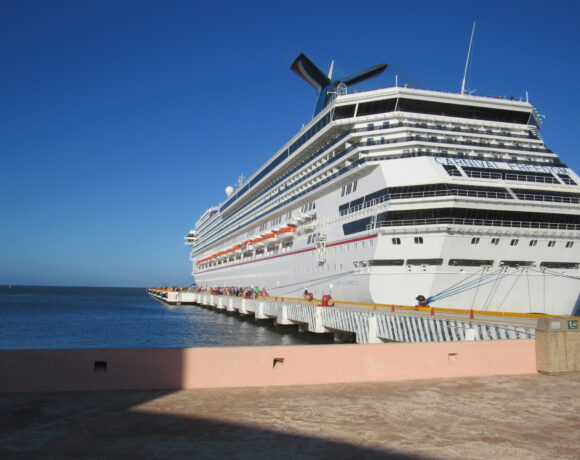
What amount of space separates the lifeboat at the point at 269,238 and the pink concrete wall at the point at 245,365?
39725mm

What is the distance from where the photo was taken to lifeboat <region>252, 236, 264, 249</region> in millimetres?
53494

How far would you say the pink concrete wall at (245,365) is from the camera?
24.8 ft

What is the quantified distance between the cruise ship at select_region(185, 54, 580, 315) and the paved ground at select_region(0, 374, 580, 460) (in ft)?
55.8

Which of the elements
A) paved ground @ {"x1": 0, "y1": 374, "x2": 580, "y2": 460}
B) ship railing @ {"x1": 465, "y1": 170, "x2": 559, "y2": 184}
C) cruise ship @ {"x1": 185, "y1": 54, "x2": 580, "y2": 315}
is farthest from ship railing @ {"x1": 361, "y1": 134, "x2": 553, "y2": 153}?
paved ground @ {"x1": 0, "y1": 374, "x2": 580, "y2": 460}

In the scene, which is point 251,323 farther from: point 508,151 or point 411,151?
point 508,151

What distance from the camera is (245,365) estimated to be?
8.18 meters

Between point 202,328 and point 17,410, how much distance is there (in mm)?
36518

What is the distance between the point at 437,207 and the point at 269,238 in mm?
27054

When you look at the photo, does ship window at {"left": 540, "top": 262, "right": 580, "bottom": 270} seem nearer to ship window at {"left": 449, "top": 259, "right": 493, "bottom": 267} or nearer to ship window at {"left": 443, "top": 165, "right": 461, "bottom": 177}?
ship window at {"left": 449, "top": 259, "right": 493, "bottom": 267}

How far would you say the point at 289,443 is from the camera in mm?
5418

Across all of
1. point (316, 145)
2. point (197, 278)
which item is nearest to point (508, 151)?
point (316, 145)

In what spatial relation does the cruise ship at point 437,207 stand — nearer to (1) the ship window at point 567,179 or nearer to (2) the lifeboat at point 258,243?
(1) the ship window at point 567,179

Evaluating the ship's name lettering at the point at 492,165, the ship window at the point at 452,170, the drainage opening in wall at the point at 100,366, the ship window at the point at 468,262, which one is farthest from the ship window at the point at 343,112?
the drainage opening in wall at the point at 100,366

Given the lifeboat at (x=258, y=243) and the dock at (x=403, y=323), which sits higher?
A: the lifeboat at (x=258, y=243)
